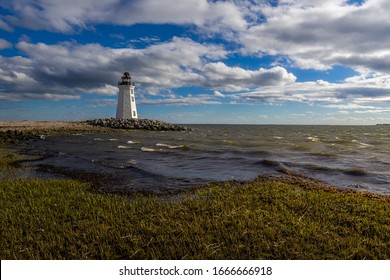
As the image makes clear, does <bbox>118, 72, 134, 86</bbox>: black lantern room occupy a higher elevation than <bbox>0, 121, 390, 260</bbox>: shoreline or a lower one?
higher

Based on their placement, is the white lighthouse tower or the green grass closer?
the green grass

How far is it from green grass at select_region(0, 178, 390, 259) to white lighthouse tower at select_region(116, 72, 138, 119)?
247 ft

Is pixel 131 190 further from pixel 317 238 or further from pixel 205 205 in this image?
pixel 317 238

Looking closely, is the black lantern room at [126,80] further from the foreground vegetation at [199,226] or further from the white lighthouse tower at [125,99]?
the foreground vegetation at [199,226]

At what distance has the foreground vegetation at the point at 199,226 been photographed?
273 inches

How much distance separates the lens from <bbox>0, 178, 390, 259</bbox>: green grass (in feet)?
22.7

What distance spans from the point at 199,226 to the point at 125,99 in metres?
80.9

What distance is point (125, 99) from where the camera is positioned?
84.9 meters

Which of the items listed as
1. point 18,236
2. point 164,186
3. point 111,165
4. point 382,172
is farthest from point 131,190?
point 382,172

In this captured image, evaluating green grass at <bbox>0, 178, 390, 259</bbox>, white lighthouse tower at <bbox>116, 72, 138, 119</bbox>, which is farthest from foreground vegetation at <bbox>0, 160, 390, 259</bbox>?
white lighthouse tower at <bbox>116, 72, 138, 119</bbox>

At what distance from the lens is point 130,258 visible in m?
6.86

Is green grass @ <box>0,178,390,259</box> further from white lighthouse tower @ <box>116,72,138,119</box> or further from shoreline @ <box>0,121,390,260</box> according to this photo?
white lighthouse tower @ <box>116,72,138,119</box>

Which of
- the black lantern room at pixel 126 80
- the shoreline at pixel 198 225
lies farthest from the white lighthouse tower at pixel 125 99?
the shoreline at pixel 198 225

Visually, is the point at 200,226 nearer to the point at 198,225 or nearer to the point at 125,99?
the point at 198,225
